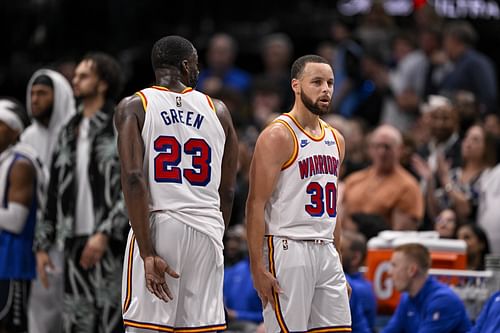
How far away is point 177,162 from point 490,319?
8.64 ft

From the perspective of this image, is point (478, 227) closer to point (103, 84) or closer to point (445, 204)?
point (445, 204)

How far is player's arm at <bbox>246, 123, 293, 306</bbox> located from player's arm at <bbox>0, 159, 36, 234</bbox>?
7.39 feet

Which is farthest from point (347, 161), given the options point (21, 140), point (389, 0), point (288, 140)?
point (288, 140)

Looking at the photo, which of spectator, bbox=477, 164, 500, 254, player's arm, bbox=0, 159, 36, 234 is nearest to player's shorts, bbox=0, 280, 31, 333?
player's arm, bbox=0, 159, 36, 234

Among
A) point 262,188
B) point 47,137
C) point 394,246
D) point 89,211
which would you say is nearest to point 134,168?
point 262,188

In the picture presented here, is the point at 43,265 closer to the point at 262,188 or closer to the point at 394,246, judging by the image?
the point at 262,188

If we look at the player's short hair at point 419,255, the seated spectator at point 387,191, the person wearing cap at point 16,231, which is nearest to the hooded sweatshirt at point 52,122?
the person wearing cap at point 16,231

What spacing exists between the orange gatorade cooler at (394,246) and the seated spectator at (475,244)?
34 cm

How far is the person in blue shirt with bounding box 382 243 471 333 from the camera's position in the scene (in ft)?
27.2

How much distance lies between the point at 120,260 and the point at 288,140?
5.92 feet

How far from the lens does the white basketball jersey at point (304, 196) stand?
6.62m

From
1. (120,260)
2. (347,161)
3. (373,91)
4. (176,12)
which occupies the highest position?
(176,12)

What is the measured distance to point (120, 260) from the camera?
310 inches

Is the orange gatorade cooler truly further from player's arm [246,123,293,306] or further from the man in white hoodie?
player's arm [246,123,293,306]
